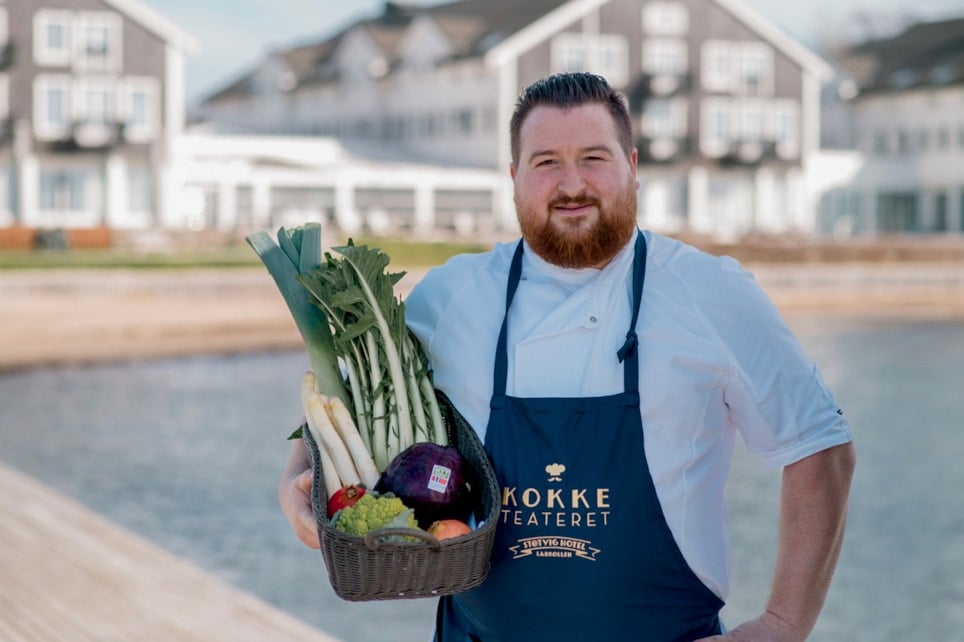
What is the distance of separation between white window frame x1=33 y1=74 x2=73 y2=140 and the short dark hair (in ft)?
140

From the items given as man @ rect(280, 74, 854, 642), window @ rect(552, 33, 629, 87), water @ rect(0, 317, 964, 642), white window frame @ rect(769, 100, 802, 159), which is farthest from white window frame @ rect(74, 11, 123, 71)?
man @ rect(280, 74, 854, 642)

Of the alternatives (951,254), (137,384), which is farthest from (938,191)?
(137,384)

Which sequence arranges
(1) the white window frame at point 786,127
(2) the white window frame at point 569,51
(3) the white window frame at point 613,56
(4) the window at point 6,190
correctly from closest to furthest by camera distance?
(4) the window at point 6,190
(2) the white window frame at point 569,51
(3) the white window frame at point 613,56
(1) the white window frame at point 786,127

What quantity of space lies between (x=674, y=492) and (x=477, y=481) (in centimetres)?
32

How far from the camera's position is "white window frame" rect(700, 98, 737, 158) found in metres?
49.0

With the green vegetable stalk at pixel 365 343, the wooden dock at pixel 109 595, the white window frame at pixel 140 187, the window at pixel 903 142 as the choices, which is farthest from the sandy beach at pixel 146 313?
the window at pixel 903 142

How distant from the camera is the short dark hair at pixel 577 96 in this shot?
7.86ft

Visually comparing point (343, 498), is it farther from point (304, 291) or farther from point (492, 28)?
point (492, 28)

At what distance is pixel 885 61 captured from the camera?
2281 inches

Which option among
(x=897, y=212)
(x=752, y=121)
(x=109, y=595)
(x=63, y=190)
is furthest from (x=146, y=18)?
(x=109, y=595)

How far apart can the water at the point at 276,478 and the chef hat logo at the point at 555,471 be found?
580cm

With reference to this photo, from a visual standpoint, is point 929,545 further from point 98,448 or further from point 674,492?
point 674,492

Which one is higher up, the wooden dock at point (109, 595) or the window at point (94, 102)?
the window at point (94, 102)

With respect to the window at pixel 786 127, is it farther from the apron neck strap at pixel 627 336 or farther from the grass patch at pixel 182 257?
the apron neck strap at pixel 627 336
